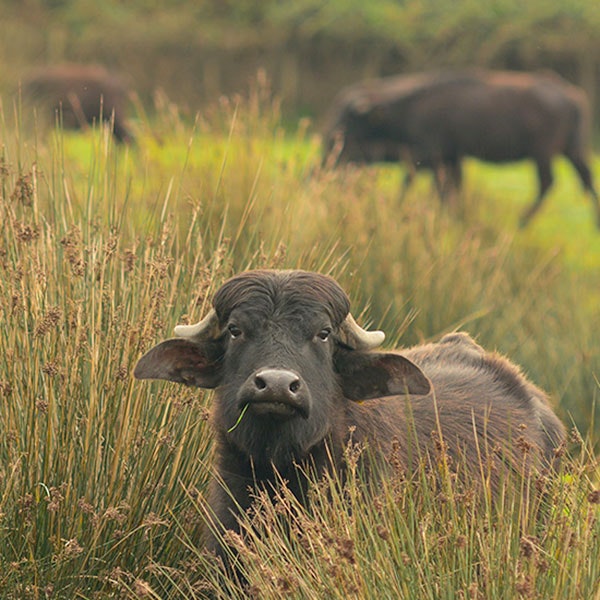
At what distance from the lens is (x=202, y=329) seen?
16.9 feet

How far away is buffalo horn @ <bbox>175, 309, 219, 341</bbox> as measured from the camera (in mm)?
5139

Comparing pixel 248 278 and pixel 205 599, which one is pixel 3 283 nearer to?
pixel 248 278

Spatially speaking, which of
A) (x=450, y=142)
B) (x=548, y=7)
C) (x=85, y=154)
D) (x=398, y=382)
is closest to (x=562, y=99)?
(x=450, y=142)

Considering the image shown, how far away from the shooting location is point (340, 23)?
35562mm

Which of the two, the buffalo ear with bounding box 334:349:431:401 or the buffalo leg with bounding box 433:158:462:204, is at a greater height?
the buffalo ear with bounding box 334:349:431:401

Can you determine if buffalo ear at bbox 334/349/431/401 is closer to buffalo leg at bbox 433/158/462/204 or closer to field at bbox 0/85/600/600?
field at bbox 0/85/600/600

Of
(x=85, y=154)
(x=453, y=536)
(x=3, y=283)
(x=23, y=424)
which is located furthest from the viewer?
(x=85, y=154)

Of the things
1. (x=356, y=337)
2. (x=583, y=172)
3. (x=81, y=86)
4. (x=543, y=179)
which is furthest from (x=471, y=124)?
(x=356, y=337)

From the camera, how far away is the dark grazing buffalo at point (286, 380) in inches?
190

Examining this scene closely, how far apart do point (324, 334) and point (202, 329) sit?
19.8 inches

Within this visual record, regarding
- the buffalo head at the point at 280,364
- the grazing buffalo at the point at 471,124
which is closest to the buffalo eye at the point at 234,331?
the buffalo head at the point at 280,364

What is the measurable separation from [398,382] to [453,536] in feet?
3.91

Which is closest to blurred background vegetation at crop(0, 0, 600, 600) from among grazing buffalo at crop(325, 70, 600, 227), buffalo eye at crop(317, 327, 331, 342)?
buffalo eye at crop(317, 327, 331, 342)

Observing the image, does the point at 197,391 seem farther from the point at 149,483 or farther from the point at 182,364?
the point at 149,483
